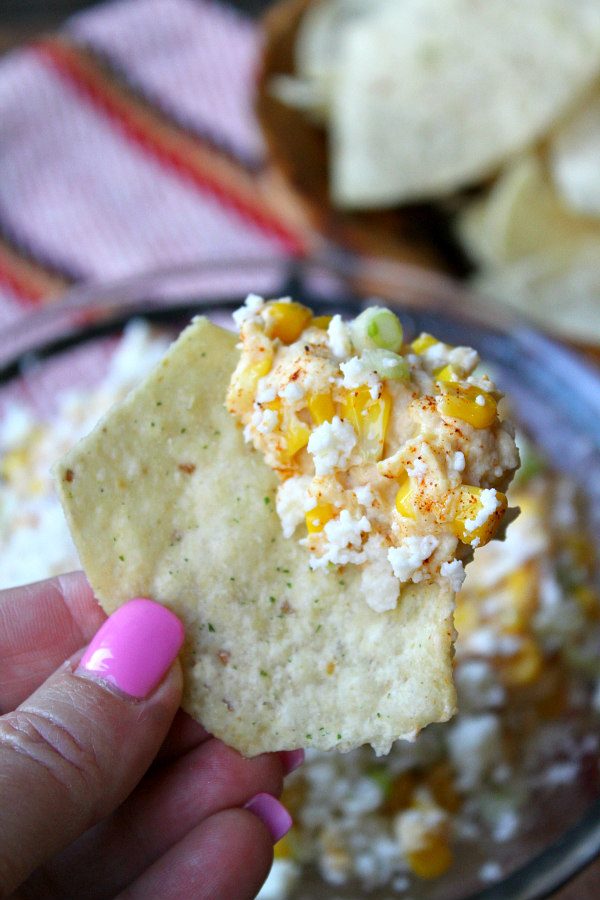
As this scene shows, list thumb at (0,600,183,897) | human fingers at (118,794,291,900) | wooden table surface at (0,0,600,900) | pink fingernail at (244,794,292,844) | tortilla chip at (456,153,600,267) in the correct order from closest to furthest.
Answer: thumb at (0,600,183,897) → human fingers at (118,794,291,900) → pink fingernail at (244,794,292,844) → tortilla chip at (456,153,600,267) → wooden table surface at (0,0,600,900)

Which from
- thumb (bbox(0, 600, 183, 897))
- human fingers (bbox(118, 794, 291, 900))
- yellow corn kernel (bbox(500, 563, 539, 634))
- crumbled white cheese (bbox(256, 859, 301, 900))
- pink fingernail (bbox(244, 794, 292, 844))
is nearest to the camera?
thumb (bbox(0, 600, 183, 897))

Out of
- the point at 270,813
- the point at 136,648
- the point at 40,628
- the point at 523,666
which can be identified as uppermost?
the point at 136,648

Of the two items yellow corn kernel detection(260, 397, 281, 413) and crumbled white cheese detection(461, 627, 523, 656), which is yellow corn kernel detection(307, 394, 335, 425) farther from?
crumbled white cheese detection(461, 627, 523, 656)

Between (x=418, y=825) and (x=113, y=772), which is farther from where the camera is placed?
(x=418, y=825)

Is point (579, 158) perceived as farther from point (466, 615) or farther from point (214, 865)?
point (214, 865)

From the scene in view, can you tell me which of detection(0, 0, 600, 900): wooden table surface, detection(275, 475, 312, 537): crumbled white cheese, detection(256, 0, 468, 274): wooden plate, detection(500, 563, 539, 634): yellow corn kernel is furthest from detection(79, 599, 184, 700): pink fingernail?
detection(0, 0, 600, 900): wooden table surface

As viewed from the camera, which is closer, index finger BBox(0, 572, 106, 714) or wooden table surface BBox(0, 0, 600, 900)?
index finger BBox(0, 572, 106, 714)

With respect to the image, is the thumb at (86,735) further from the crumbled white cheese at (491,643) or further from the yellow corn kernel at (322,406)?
the crumbled white cheese at (491,643)

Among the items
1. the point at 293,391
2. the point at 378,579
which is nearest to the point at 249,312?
the point at 293,391
